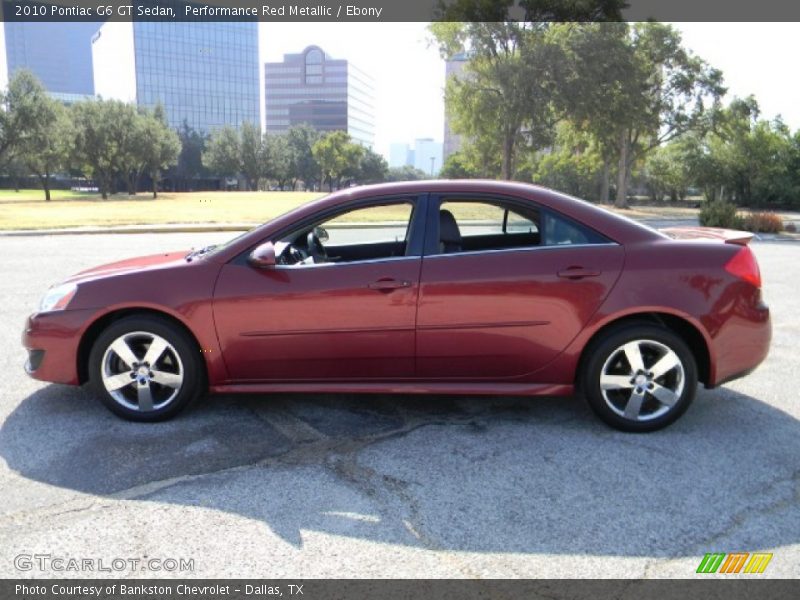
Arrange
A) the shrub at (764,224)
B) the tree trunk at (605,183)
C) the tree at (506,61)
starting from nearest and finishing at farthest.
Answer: the shrub at (764,224)
the tree at (506,61)
the tree trunk at (605,183)

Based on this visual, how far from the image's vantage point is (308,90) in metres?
161

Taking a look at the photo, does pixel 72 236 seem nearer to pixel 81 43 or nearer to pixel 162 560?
pixel 162 560

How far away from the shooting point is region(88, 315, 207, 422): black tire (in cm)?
390

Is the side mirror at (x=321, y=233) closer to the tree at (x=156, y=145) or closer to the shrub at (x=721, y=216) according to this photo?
the shrub at (x=721, y=216)

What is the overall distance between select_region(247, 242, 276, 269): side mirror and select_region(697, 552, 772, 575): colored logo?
9.00 ft

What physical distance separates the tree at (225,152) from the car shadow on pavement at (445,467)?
93.2 meters

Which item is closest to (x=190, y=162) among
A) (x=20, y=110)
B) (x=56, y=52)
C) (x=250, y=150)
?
(x=250, y=150)

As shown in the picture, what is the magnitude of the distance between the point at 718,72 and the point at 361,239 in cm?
4387

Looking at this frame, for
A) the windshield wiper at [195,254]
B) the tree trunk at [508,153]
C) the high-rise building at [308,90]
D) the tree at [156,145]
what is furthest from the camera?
the high-rise building at [308,90]

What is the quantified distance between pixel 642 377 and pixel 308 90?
168740 millimetres

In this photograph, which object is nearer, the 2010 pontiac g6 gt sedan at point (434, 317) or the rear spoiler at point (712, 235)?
the 2010 pontiac g6 gt sedan at point (434, 317)

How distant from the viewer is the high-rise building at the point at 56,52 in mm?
150750

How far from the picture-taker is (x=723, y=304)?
3812 millimetres

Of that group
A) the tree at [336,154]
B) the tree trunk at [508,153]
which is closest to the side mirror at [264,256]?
the tree trunk at [508,153]
